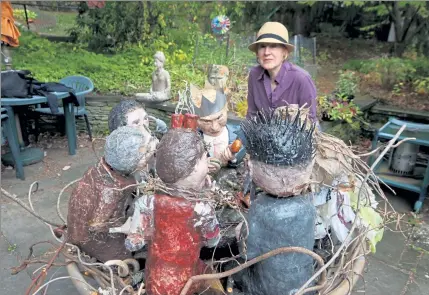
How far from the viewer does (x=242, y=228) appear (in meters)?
1.79

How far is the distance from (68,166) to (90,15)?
4.42 metres

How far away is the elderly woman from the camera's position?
247 cm

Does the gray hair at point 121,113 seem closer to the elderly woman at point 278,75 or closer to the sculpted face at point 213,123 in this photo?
the sculpted face at point 213,123

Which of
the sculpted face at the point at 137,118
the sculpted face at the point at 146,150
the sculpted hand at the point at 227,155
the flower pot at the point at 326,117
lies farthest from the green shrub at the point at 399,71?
the sculpted face at the point at 146,150

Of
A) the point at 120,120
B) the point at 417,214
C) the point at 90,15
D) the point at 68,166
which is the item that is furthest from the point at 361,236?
the point at 90,15

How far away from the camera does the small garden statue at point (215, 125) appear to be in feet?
7.87

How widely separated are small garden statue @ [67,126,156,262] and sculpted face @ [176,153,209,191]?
11.6 inches

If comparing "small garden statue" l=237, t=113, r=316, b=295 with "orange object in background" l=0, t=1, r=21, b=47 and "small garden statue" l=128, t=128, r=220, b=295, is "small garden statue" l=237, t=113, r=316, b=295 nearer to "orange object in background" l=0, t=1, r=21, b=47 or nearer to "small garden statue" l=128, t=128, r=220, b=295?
"small garden statue" l=128, t=128, r=220, b=295

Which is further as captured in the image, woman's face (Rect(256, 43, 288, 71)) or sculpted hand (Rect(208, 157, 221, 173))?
woman's face (Rect(256, 43, 288, 71))

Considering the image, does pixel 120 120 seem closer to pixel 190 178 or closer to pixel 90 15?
pixel 190 178

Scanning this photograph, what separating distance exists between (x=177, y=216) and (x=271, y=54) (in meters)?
1.32

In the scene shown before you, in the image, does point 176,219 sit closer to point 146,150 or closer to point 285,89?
point 146,150

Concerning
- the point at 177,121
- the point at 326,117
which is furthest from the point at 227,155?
the point at 326,117

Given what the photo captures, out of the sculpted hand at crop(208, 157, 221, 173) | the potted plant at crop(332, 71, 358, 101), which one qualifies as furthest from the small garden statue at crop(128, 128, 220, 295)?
the potted plant at crop(332, 71, 358, 101)
